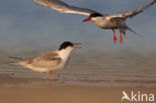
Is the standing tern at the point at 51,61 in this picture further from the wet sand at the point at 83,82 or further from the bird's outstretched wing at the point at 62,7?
the bird's outstretched wing at the point at 62,7

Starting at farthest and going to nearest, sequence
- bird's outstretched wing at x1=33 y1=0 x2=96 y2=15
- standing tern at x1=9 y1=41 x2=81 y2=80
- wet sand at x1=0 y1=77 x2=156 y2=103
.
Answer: bird's outstretched wing at x1=33 y1=0 x2=96 y2=15 → standing tern at x1=9 y1=41 x2=81 y2=80 → wet sand at x1=0 y1=77 x2=156 y2=103

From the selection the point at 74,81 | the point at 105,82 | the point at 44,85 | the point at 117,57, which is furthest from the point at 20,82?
the point at 117,57

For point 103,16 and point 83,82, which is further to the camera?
point 103,16

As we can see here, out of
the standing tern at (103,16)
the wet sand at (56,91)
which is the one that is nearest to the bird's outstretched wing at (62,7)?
the standing tern at (103,16)

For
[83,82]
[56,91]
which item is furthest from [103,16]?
[56,91]

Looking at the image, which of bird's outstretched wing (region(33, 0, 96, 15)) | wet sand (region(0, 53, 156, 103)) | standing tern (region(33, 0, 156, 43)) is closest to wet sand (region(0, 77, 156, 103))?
wet sand (region(0, 53, 156, 103))

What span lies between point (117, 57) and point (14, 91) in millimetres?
5336

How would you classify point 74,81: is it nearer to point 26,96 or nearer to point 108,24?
point 26,96

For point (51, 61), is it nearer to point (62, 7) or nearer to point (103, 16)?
point (103, 16)

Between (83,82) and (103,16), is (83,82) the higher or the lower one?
the lower one

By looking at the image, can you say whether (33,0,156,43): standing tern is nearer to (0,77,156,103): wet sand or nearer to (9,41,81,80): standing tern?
(9,41,81,80): standing tern

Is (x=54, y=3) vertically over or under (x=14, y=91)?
over

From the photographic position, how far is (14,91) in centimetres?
721

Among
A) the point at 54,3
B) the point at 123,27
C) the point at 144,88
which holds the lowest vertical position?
the point at 144,88
